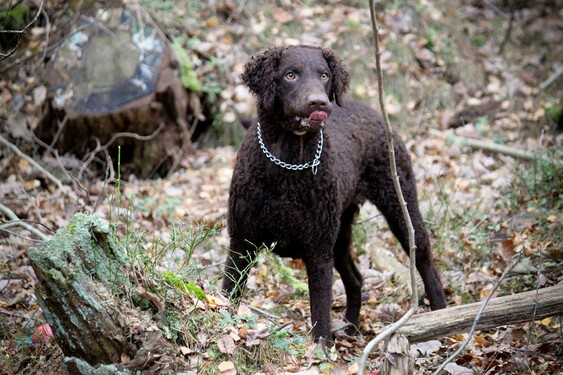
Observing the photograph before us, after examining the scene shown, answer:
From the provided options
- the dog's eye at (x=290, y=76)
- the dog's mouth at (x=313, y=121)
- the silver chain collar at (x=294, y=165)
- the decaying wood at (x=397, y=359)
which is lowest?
the decaying wood at (x=397, y=359)

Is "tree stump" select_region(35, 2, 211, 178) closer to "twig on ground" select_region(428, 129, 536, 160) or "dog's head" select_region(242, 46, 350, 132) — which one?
"twig on ground" select_region(428, 129, 536, 160)

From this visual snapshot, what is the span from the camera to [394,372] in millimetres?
3211

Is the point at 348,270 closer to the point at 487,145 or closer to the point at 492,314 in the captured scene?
the point at 492,314

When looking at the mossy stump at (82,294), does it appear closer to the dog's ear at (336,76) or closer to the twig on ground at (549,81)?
the dog's ear at (336,76)

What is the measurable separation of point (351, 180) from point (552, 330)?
1675 mm

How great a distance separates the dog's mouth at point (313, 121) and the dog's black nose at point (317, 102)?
0.12ft

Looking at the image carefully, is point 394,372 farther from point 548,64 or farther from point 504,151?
point 548,64

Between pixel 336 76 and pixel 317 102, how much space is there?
1.95 feet

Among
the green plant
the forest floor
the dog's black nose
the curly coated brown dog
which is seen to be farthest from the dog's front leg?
the green plant

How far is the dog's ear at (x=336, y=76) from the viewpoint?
176 inches

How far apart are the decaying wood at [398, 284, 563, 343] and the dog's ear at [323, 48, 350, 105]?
63.6 inches

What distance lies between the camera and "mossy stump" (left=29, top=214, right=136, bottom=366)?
318 centimetres

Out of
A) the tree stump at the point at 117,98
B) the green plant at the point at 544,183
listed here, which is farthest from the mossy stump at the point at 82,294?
the tree stump at the point at 117,98

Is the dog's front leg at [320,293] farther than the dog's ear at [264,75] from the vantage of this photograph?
Yes
